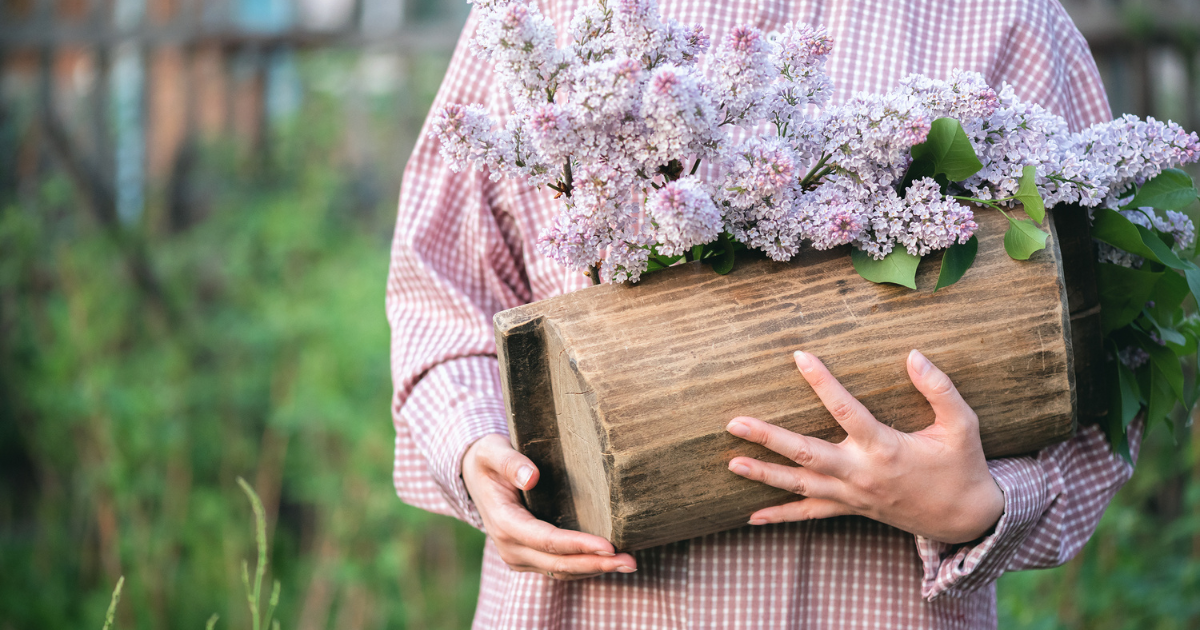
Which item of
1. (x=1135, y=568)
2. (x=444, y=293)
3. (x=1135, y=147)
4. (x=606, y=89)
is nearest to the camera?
(x=606, y=89)

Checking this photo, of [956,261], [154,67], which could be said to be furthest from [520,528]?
[154,67]

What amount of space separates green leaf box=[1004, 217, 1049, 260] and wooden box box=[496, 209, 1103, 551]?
0.05ft

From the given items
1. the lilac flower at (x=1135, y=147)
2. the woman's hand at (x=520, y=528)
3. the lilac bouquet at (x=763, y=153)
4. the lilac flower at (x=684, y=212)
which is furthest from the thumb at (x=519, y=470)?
the lilac flower at (x=1135, y=147)

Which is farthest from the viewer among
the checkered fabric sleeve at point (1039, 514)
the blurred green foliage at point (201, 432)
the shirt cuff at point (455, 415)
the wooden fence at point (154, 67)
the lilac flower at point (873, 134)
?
the wooden fence at point (154, 67)

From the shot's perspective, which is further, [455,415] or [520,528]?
[455,415]

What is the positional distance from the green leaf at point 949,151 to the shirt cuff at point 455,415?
61 centimetres

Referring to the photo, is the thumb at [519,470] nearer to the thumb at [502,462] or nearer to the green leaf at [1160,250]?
the thumb at [502,462]

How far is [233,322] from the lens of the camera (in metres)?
3.05

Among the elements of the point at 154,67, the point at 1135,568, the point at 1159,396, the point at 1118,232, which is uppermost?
the point at 154,67

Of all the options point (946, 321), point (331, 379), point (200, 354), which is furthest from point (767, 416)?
point (200, 354)

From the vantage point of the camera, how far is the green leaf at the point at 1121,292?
3.09ft

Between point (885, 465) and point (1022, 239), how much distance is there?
27cm

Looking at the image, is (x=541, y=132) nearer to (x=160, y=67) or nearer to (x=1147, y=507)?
(x=1147, y=507)

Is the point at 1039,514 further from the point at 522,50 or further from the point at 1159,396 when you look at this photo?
the point at 522,50
